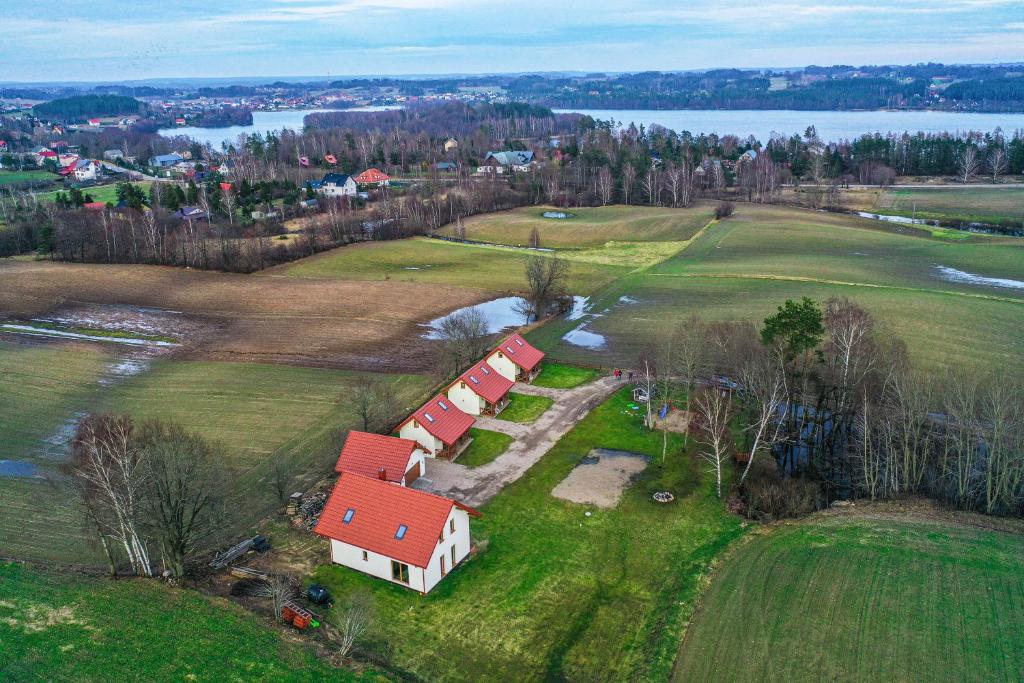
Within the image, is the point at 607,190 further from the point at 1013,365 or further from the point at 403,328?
the point at 1013,365

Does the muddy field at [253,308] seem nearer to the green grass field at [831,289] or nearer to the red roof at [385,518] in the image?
the green grass field at [831,289]

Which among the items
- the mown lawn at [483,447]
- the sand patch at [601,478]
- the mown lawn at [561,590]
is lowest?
the mown lawn at [561,590]

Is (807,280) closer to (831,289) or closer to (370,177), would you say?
(831,289)

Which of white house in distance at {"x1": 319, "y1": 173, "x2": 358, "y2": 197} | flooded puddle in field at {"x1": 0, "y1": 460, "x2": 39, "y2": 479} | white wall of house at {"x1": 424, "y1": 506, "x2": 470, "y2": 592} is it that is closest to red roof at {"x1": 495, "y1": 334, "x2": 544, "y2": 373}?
white wall of house at {"x1": 424, "y1": 506, "x2": 470, "y2": 592}

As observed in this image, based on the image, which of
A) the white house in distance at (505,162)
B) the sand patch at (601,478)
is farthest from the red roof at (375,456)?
the white house in distance at (505,162)


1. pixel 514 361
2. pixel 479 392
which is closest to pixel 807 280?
pixel 514 361

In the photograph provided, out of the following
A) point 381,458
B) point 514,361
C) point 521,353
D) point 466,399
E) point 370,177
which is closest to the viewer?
point 381,458
